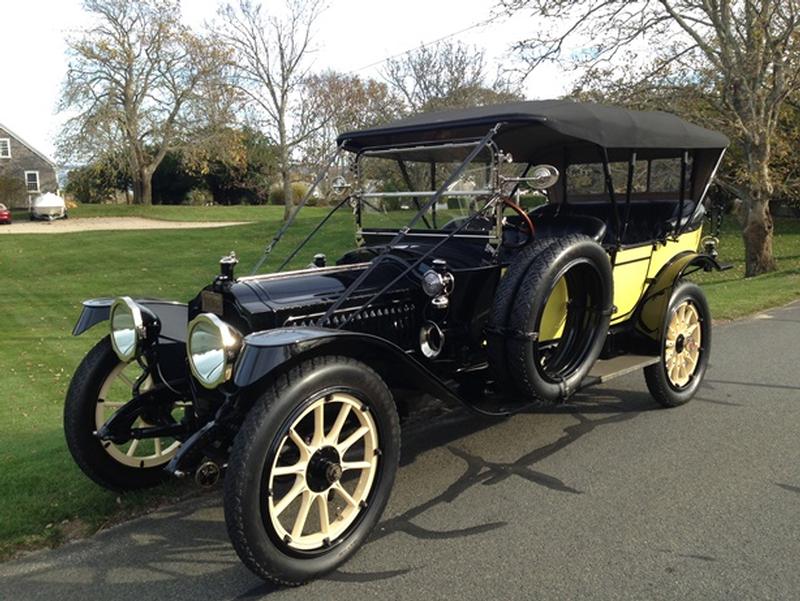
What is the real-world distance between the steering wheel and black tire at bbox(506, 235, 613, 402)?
0.28 metres

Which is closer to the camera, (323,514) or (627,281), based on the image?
(323,514)

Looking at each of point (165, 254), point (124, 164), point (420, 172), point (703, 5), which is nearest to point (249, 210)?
point (124, 164)

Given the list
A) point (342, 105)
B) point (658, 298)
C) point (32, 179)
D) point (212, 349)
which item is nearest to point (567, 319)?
point (658, 298)

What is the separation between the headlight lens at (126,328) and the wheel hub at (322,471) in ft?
4.03

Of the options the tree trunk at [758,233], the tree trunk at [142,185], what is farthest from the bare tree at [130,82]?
the tree trunk at [758,233]

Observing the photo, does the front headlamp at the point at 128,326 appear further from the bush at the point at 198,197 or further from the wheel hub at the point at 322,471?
the bush at the point at 198,197

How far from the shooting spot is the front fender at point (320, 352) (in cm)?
277

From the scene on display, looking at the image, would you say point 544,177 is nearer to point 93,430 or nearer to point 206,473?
point 206,473

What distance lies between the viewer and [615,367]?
15.0 feet

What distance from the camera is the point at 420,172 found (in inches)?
190

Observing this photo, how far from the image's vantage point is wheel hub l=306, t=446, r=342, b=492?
298 cm

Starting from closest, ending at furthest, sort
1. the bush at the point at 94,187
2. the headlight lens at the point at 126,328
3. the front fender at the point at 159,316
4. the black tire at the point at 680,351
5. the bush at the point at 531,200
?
the headlight lens at the point at 126,328
the front fender at the point at 159,316
the black tire at the point at 680,351
the bush at the point at 531,200
the bush at the point at 94,187

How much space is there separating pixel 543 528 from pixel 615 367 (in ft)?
5.38

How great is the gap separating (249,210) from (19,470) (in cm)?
3547
